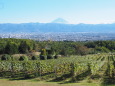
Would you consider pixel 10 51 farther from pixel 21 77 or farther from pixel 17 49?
pixel 21 77

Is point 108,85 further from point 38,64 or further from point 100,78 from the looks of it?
point 38,64

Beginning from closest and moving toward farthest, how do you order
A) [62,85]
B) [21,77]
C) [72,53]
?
[62,85] → [21,77] → [72,53]

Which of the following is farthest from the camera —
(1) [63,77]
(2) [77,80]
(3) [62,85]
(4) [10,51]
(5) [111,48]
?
(5) [111,48]

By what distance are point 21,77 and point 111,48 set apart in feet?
221

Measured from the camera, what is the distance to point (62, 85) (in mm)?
18922

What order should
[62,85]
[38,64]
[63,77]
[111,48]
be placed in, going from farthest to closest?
[111,48]
[38,64]
[63,77]
[62,85]

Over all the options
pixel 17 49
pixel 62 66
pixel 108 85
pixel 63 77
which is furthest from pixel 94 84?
pixel 17 49

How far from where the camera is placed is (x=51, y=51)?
6475 cm

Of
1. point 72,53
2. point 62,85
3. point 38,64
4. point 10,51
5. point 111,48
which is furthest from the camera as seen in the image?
point 111,48

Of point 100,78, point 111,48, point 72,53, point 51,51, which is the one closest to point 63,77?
point 100,78

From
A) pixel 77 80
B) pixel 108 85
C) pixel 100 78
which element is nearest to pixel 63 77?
pixel 77 80

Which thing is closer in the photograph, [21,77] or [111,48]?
[21,77]

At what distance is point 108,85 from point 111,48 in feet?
230

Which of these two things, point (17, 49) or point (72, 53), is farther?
point (72, 53)
